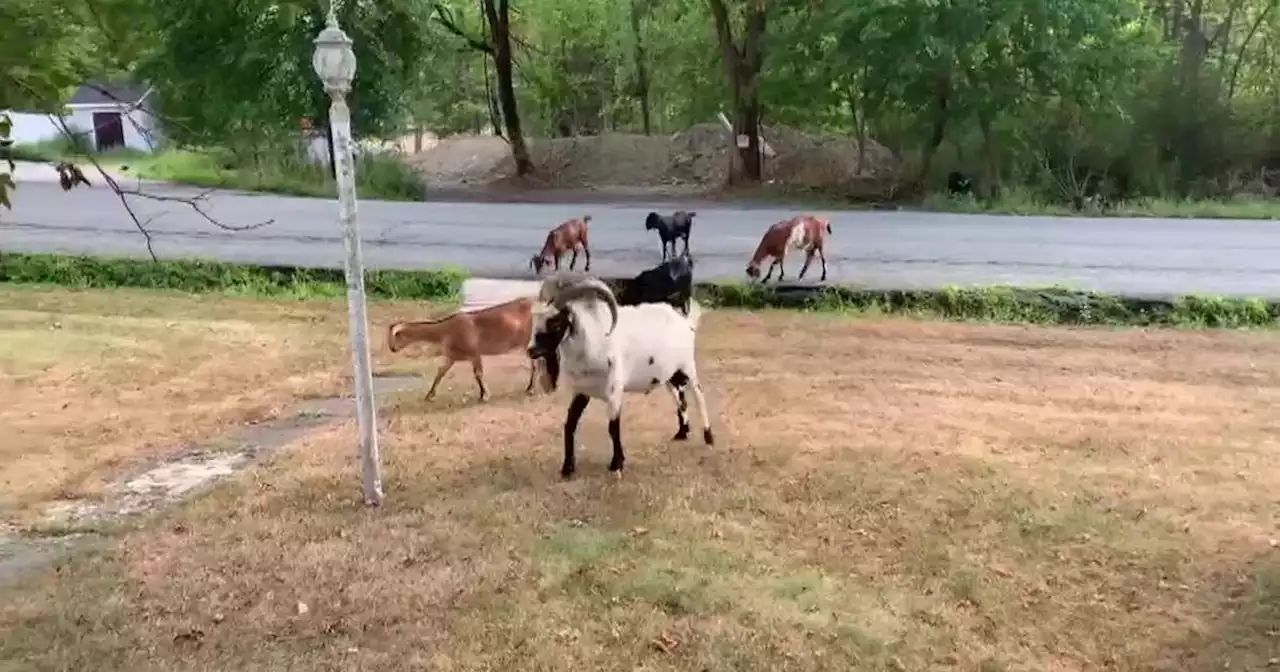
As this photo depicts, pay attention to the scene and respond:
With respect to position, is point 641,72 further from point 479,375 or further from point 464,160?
point 479,375

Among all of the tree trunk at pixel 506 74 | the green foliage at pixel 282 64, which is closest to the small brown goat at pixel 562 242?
the green foliage at pixel 282 64

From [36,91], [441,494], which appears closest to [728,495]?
[441,494]

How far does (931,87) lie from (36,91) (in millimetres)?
14274

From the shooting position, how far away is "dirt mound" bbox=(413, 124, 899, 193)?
1945 cm

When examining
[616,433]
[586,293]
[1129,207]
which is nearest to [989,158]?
[1129,207]

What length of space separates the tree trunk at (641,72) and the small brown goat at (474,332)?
54.2 feet

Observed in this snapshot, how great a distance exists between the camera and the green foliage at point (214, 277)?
10.0 meters

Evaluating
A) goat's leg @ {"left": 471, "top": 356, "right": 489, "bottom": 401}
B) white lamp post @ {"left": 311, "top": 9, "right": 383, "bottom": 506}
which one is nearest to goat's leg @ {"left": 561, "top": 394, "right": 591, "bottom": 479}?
white lamp post @ {"left": 311, "top": 9, "right": 383, "bottom": 506}

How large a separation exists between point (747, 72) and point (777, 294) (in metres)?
10.5

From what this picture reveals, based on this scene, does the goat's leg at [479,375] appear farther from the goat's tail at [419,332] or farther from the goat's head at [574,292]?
the goat's head at [574,292]

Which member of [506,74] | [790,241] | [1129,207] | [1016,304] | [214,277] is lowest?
[1016,304]

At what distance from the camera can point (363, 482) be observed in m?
4.82

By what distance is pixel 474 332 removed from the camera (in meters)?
6.08

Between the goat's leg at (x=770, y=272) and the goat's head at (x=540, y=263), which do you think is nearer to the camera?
the goat's leg at (x=770, y=272)
